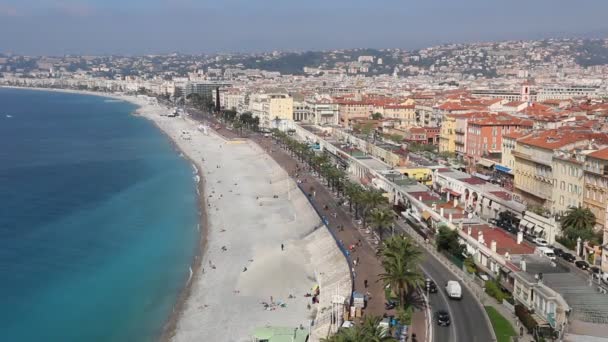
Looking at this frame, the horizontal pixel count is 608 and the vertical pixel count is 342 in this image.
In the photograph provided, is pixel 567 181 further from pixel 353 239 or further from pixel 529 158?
pixel 353 239

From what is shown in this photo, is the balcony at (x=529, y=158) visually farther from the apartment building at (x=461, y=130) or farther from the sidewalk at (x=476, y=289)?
the apartment building at (x=461, y=130)

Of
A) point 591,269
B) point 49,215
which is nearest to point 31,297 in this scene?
point 49,215

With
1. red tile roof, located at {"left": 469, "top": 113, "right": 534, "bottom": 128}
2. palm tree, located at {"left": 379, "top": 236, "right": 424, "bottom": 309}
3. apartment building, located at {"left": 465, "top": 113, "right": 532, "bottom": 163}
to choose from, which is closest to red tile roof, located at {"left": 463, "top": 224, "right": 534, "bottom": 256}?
palm tree, located at {"left": 379, "top": 236, "right": 424, "bottom": 309}

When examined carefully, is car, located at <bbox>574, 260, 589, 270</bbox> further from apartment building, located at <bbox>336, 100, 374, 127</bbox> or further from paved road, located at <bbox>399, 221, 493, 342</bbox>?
apartment building, located at <bbox>336, 100, 374, 127</bbox>

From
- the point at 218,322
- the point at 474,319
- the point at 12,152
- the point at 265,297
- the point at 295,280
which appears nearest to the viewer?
the point at 474,319

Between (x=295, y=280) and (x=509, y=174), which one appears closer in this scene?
(x=295, y=280)

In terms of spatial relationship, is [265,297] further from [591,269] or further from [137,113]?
[137,113]
